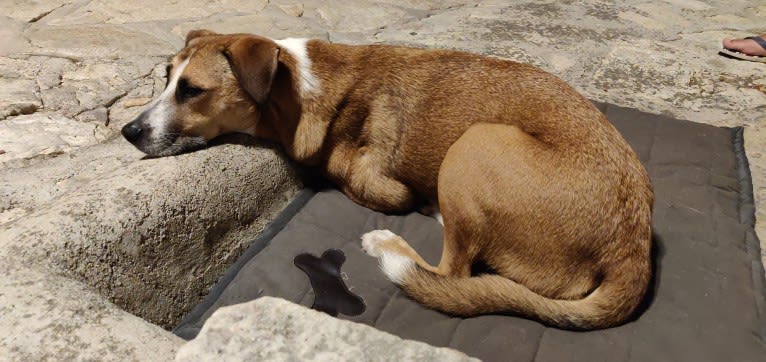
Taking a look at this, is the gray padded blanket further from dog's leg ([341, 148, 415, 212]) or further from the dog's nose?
the dog's nose

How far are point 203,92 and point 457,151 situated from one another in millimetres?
1341

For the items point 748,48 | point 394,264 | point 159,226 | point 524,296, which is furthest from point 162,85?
point 748,48

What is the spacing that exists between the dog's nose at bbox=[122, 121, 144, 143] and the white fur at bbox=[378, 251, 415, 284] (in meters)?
1.44

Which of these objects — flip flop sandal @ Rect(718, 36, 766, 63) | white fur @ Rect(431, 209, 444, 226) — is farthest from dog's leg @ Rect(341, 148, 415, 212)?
flip flop sandal @ Rect(718, 36, 766, 63)

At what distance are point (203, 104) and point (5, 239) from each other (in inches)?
45.2

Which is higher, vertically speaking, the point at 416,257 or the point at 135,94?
the point at 135,94

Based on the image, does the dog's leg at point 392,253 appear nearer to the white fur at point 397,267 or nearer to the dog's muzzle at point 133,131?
the white fur at point 397,267

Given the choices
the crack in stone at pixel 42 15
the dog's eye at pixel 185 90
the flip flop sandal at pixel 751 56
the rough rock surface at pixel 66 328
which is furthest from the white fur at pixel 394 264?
the flip flop sandal at pixel 751 56

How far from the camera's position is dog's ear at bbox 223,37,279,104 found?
119 inches

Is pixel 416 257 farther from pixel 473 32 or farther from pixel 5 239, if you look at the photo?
pixel 473 32

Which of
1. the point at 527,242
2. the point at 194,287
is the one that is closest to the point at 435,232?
the point at 527,242

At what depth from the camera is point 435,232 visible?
3338 millimetres

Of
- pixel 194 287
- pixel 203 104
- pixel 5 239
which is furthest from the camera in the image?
pixel 203 104

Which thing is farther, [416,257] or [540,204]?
[416,257]
